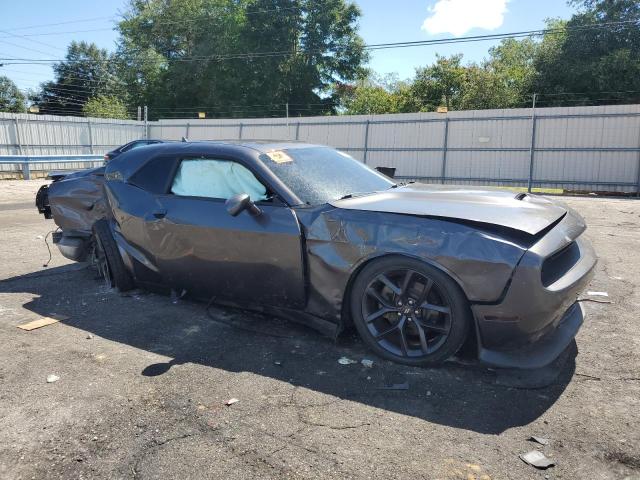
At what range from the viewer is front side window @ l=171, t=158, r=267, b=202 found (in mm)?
3867

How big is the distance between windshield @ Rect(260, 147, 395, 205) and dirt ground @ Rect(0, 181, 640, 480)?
3.51 ft

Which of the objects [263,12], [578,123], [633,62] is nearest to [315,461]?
[578,123]

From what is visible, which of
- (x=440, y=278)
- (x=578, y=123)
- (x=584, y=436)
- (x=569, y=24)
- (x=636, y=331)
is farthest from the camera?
(x=569, y=24)

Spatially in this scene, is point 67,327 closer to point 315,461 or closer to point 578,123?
point 315,461

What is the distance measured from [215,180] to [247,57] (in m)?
36.8

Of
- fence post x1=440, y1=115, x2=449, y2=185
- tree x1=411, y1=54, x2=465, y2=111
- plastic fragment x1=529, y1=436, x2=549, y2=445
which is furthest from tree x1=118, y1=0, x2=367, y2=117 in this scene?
plastic fragment x1=529, y1=436, x2=549, y2=445

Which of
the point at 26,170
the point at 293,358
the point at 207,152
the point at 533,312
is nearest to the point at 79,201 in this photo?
the point at 207,152

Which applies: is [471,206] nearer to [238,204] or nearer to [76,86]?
[238,204]

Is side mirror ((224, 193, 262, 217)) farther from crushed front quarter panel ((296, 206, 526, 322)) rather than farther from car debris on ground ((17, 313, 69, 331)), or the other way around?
car debris on ground ((17, 313, 69, 331))

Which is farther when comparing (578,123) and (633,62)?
(633,62)

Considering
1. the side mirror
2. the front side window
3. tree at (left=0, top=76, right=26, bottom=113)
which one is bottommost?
the side mirror

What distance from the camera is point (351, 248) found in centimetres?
332

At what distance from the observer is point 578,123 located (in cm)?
1670

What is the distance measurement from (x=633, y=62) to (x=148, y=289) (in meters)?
27.9
